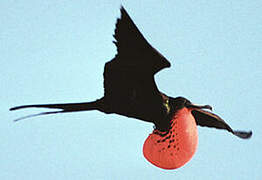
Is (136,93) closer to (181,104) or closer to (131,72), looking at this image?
(131,72)

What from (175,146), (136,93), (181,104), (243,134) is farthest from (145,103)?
(243,134)

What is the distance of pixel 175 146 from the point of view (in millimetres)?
3000

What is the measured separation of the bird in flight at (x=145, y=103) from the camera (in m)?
2.92

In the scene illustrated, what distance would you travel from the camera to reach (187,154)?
300 cm

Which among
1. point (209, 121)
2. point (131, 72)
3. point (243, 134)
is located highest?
point (131, 72)

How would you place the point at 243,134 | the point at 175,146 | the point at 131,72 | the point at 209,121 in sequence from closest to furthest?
1. the point at 175,146
2. the point at 131,72
3. the point at 209,121
4. the point at 243,134

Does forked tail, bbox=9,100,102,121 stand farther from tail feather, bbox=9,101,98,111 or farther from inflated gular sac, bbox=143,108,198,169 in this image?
inflated gular sac, bbox=143,108,198,169

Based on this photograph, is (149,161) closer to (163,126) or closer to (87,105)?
(163,126)

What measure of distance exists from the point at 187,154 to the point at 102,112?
598 mm

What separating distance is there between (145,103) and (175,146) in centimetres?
38

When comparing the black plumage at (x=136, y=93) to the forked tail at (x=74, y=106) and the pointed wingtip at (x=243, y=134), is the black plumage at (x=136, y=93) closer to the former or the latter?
the forked tail at (x=74, y=106)

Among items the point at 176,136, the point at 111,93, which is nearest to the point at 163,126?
the point at 176,136

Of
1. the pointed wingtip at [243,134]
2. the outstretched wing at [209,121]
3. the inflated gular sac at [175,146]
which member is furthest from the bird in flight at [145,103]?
the pointed wingtip at [243,134]

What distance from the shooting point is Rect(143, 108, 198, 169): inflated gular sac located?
118 inches
